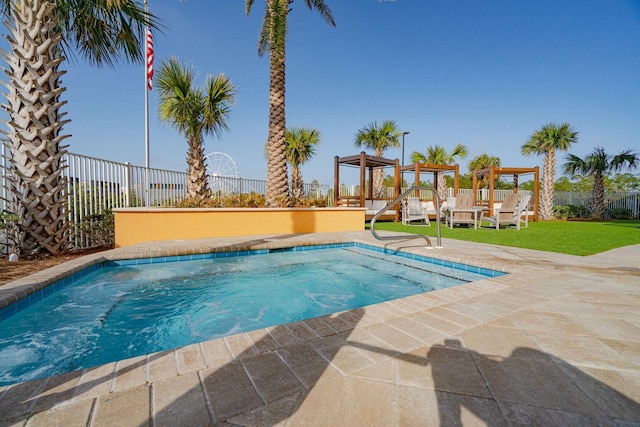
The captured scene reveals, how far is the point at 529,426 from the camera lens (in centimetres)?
104

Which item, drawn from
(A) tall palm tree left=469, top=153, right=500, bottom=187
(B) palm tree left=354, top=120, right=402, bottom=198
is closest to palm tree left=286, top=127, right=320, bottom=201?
(B) palm tree left=354, top=120, right=402, bottom=198

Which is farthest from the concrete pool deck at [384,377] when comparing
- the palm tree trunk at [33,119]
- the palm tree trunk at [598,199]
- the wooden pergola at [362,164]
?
the palm tree trunk at [598,199]

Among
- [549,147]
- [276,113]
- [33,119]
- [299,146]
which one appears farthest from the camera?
[299,146]

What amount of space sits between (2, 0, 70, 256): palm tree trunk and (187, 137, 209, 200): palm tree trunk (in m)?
4.10

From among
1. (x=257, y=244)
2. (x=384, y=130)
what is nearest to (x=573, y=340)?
(x=257, y=244)

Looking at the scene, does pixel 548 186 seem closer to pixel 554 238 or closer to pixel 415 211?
pixel 415 211

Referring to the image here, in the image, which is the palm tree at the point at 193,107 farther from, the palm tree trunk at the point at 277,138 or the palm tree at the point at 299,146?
the palm tree at the point at 299,146

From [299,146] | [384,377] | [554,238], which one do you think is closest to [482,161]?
[299,146]

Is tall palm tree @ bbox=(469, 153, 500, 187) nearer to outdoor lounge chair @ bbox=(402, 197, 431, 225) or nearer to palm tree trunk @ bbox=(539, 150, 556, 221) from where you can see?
palm tree trunk @ bbox=(539, 150, 556, 221)

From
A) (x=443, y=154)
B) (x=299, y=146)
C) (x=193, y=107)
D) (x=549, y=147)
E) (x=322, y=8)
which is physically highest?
(x=322, y=8)

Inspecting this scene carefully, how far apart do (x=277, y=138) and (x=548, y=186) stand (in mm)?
17165

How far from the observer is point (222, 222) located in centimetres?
686

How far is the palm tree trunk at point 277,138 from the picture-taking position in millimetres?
7918

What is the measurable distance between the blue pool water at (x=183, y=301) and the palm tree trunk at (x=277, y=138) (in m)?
2.90
